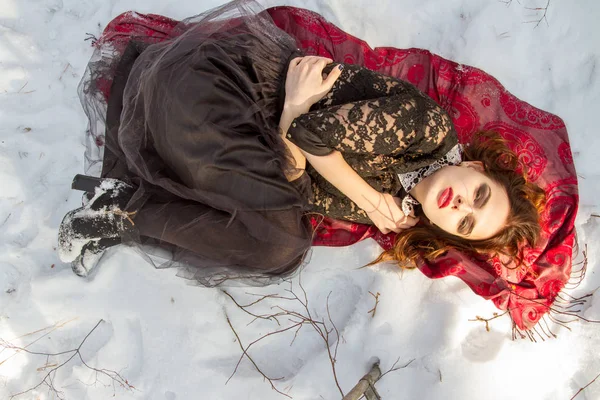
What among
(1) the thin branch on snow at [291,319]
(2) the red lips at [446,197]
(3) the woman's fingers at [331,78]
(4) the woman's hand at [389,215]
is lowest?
(1) the thin branch on snow at [291,319]

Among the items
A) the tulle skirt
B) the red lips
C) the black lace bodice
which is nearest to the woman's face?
the red lips

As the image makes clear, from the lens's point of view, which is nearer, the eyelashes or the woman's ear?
the eyelashes

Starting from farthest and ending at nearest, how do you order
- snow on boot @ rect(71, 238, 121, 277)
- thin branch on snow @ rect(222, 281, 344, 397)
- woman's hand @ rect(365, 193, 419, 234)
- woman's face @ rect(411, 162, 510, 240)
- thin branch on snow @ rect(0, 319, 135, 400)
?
thin branch on snow @ rect(222, 281, 344, 397)
thin branch on snow @ rect(0, 319, 135, 400)
snow on boot @ rect(71, 238, 121, 277)
woman's hand @ rect(365, 193, 419, 234)
woman's face @ rect(411, 162, 510, 240)

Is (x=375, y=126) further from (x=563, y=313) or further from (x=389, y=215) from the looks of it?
(x=563, y=313)

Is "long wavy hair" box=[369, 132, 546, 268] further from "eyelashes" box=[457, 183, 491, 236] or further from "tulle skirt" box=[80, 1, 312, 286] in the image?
"tulle skirt" box=[80, 1, 312, 286]

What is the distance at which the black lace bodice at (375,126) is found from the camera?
1856mm

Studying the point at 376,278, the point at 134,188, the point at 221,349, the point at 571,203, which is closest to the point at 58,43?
the point at 134,188

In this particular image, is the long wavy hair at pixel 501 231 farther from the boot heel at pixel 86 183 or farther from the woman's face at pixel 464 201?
the boot heel at pixel 86 183

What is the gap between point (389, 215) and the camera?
2.29 m

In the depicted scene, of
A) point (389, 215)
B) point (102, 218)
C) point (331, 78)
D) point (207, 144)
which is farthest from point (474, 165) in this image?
point (102, 218)

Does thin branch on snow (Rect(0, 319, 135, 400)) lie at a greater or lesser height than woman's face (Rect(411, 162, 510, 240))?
lesser

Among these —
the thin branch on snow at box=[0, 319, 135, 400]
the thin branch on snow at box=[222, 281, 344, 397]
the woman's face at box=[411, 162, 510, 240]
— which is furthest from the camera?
the thin branch on snow at box=[222, 281, 344, 397]

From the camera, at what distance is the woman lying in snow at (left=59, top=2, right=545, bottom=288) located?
6.24 ft

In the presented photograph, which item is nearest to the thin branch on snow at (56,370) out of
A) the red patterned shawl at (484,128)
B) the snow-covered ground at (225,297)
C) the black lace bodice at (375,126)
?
the snow-covered ground at (225,297)
